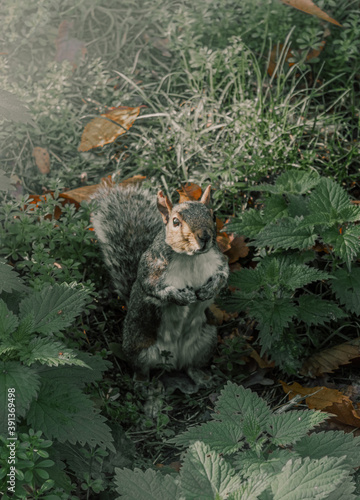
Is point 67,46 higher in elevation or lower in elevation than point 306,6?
lower

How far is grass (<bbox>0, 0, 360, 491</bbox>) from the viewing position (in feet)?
13.1

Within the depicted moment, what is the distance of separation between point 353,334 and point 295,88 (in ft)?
6.78

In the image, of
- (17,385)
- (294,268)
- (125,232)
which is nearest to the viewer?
(17,385)

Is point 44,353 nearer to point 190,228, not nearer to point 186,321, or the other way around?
point 190,228

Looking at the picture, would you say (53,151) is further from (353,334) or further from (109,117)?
(353,334)

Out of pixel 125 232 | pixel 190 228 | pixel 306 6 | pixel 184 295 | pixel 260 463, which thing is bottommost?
pixel 125 232

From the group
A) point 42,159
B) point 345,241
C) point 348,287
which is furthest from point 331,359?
point 42,159

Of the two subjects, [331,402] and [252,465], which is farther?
[331,402]

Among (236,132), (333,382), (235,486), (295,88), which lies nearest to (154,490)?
(235,486)

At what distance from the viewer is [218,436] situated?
84.0 inches

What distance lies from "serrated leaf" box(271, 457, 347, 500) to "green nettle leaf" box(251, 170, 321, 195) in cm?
168

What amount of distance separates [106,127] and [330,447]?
9.53 feet

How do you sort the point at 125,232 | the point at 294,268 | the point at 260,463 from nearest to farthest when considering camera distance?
the point at 260,463 < the point at 294,268 < the point at 125,232

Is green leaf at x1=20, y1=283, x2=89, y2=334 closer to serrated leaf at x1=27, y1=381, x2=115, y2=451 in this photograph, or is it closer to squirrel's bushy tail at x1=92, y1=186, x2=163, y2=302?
serrated leaf at x1=27, y1=381, x2=115, y2=451
